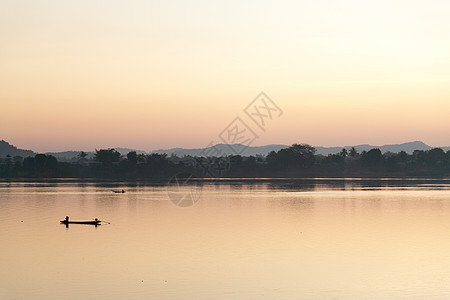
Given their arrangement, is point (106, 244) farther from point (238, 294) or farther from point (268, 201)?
point (268, 201)

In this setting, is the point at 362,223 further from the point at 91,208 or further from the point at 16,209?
the point at 16,209

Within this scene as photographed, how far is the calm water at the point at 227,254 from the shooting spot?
1080 inches

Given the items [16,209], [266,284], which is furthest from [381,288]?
[16,209]

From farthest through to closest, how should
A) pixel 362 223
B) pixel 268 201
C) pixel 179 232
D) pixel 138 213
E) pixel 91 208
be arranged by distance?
pixel 268 201
pixel 91 208
pixel 138 213
pixel 362 223
pixel 179 232

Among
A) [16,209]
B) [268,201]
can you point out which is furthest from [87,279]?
[268,201]

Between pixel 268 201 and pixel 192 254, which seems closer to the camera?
pixel 192 254

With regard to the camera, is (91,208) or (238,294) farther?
(91,208)

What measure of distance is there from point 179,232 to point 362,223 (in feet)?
53.4

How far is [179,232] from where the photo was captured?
154 feet

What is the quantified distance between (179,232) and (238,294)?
20750 millimetres

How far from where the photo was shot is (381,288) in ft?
90.1

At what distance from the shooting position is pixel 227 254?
119 ft

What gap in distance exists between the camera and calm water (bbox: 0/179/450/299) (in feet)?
90.0

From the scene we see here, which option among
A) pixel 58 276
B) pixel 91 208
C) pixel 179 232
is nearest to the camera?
pixel 58 276
